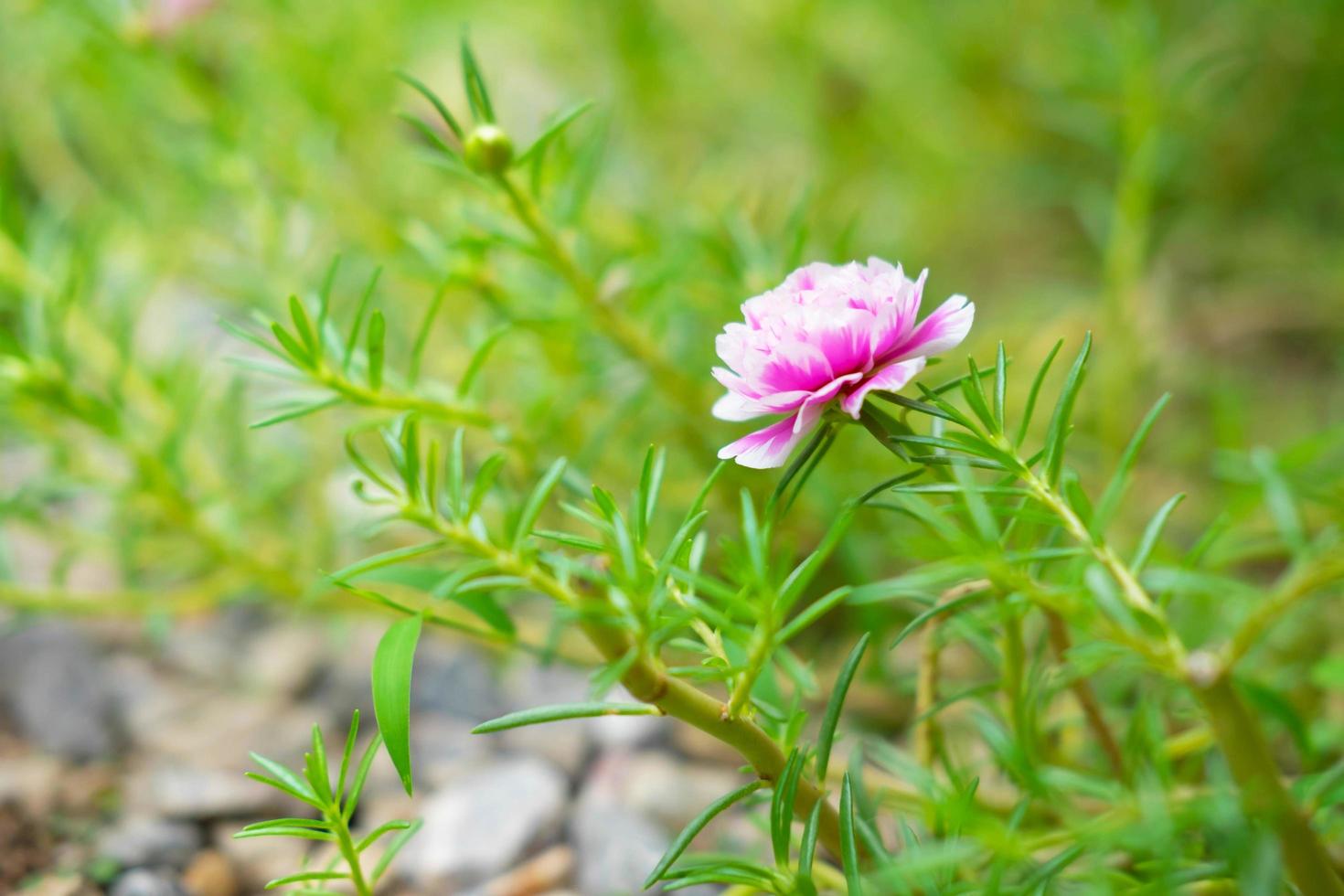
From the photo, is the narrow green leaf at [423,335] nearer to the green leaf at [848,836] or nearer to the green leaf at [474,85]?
the green leaf at [474,85]

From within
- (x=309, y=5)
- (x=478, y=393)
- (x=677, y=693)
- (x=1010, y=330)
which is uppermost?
(x=309, y=5)

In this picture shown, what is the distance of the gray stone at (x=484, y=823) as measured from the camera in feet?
2.02

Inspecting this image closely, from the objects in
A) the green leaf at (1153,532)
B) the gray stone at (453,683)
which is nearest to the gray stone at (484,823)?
the gray stone at (453,683)

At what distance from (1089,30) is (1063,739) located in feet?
2.28

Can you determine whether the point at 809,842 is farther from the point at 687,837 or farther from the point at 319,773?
the point at 319,773

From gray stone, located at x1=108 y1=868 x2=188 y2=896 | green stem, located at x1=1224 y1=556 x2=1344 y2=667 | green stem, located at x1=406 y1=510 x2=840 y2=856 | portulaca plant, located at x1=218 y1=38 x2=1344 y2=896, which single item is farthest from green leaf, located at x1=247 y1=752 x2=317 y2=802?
green stem, located at x1=1224 y1=556 x2=1344 y2=667

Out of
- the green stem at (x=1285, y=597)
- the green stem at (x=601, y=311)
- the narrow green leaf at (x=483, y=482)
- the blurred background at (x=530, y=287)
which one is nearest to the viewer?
the green stem at (x=1285, y=597)

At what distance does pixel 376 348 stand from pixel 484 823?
0.34 m

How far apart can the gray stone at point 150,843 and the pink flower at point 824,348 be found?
0.48 m

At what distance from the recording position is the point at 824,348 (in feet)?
1.14

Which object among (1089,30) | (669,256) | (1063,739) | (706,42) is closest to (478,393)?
(669,256)

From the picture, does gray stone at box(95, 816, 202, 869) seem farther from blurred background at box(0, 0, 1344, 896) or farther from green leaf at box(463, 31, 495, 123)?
green leaf at box(463, 31, 495, 123)

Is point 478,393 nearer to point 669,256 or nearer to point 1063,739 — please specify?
point 669,256

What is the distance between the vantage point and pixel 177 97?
97 cm
